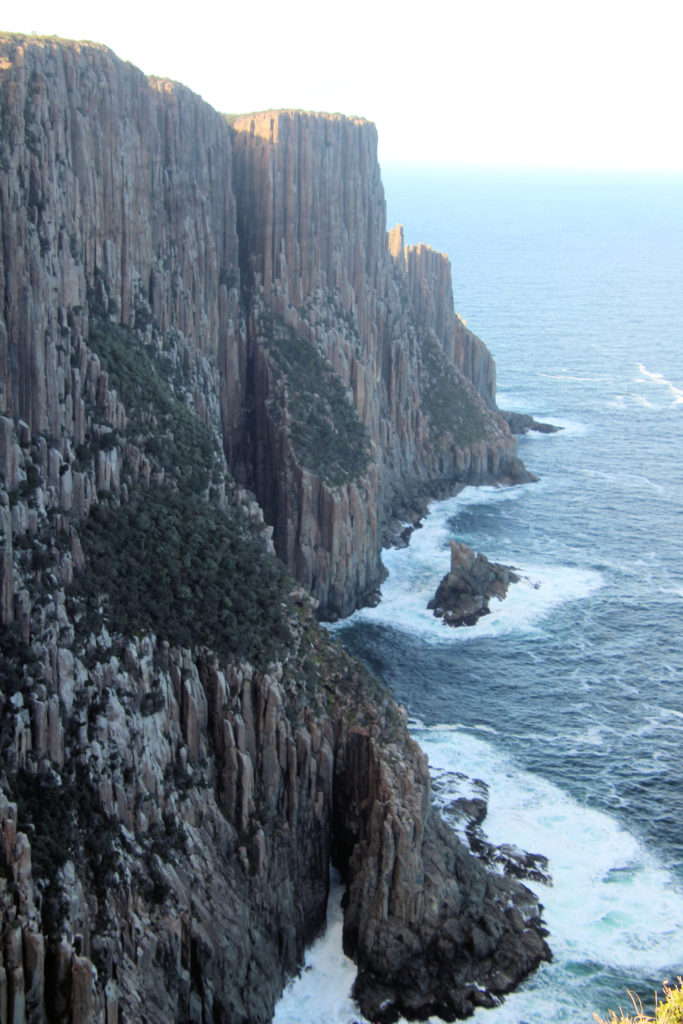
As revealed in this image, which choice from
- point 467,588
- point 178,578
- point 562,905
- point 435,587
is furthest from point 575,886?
point 435,587

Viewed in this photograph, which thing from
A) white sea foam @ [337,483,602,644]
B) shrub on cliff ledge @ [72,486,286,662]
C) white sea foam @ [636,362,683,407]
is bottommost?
white sea foam @ [337,483,602,644]

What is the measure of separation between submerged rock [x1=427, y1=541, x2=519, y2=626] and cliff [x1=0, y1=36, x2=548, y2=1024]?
2458 centimetres

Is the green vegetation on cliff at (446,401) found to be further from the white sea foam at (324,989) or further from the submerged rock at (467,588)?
the white sea foam at (324,989)

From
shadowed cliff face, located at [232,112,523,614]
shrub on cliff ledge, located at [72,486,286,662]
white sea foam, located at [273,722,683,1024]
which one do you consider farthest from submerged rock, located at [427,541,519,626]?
shrub on cliff ledge, located at [72,486,286,662]

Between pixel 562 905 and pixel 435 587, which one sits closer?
pixel 562 905

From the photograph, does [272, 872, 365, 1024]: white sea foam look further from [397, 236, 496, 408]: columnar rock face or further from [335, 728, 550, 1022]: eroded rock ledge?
[397, 236, 496, 408]: columnar rock face

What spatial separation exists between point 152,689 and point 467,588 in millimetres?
49947

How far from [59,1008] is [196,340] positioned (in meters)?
61.9

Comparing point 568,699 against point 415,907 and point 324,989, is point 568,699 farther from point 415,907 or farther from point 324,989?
point 324,989

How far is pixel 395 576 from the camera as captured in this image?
117m

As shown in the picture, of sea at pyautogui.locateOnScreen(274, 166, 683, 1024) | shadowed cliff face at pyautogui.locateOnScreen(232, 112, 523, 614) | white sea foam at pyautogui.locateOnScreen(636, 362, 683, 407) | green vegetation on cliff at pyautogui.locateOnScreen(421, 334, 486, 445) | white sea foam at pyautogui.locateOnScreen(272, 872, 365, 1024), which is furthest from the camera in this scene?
white sea foam at pyautogui.locateOnScreen(636, 362, 683, 407)

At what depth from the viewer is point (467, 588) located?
110 meters

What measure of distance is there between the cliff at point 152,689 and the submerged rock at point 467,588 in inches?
968

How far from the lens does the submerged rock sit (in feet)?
354
